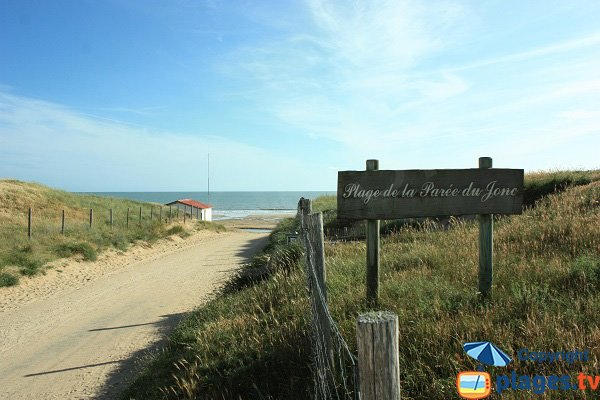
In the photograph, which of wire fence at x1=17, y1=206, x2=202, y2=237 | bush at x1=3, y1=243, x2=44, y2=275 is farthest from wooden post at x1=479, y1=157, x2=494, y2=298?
wire fence at x1=17, y1=206, x2=202, y2=237

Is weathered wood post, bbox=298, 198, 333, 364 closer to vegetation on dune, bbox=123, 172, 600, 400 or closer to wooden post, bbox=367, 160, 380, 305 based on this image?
vegetation on dune, bbox=123, 172, 600, 400

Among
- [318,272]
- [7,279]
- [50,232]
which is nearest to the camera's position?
[318,272]

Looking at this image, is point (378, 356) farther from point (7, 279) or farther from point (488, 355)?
point (7, 279)

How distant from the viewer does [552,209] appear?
10.3 meters

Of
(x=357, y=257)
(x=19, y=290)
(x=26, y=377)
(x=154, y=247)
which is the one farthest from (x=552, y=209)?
(x=154, y=247)

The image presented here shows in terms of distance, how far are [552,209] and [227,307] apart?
8.32 meters

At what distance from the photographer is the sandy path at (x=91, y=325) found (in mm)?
6496

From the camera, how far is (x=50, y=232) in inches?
739

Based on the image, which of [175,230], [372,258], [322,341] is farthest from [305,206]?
[175,230]

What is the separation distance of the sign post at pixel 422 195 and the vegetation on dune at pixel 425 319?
2.12 feet

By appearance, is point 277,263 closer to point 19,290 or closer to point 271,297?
point 271,297

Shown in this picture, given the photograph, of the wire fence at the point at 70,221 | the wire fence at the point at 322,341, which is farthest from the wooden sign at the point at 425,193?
the wire fence at the point at 70,221

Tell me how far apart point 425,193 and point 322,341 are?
2535mm

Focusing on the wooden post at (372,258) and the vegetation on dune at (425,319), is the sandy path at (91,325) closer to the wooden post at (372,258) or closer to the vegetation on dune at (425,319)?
the vegetation on dune at (425,319)
